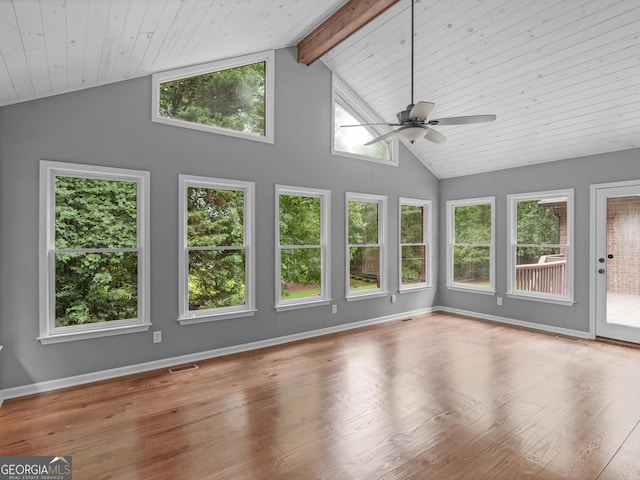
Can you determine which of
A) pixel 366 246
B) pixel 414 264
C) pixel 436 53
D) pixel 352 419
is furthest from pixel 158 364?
pixel 436 53

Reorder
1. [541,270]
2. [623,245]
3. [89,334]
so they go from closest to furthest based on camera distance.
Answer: [89,334]
[623,245]
[541,270]

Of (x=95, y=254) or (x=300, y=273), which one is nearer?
(x=95, y=254)

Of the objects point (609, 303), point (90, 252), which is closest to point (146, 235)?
point (90, 252)

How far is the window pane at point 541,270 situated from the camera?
5.24 meters

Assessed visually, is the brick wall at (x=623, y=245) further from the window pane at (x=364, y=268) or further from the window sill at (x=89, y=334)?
the window sill at (x=89, y=334)

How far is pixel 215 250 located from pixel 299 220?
1.30 metres

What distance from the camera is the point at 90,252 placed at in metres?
3.49

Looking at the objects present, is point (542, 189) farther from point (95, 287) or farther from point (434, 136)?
point (95, 287)

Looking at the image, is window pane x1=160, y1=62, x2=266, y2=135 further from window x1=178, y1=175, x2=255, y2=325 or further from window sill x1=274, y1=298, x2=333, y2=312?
window sill x1=274, y1=298, x2=333, y2=312

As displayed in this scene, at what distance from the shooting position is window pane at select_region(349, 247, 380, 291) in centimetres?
554

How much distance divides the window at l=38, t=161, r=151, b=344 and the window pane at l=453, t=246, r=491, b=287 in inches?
206

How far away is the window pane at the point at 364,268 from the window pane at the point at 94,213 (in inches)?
122

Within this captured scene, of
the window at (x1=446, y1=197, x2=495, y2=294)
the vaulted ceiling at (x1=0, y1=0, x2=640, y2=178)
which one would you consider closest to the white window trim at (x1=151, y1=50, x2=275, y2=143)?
the vaulted ceiling at (x1=0, y1=0, x2=640, y2=178)

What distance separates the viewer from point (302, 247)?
16.3ft
